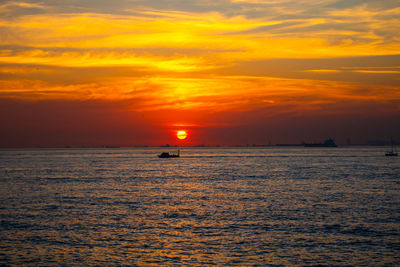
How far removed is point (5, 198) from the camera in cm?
6788

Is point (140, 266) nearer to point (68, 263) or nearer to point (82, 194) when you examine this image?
point (68, 263)

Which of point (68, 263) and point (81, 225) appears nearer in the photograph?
point (68, 263)

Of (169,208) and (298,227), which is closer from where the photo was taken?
(298,227)

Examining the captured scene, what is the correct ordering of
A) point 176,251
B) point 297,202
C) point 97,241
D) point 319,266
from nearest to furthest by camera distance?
point 319,266
point 176,251
point 97,241
point 297,202

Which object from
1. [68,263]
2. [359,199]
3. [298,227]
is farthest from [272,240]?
[359,199]

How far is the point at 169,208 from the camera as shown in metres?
56.8

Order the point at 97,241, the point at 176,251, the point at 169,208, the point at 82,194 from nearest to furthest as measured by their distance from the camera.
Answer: the point at 176,251, the point at 97,241, the point at 169,208, the point at 82,194

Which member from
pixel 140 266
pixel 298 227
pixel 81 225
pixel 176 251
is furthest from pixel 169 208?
pixel 140 266

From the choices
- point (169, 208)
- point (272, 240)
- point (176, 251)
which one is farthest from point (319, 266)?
point (169, 208)

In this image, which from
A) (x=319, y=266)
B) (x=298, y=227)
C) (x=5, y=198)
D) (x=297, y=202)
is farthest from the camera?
(x=5, y=198)

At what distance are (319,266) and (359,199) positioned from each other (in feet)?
125

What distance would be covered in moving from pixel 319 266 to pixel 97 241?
17624 millimetres

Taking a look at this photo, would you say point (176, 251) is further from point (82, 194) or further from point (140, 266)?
point (82, 194)

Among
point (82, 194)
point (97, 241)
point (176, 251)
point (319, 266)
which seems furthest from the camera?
point (82, 194)
